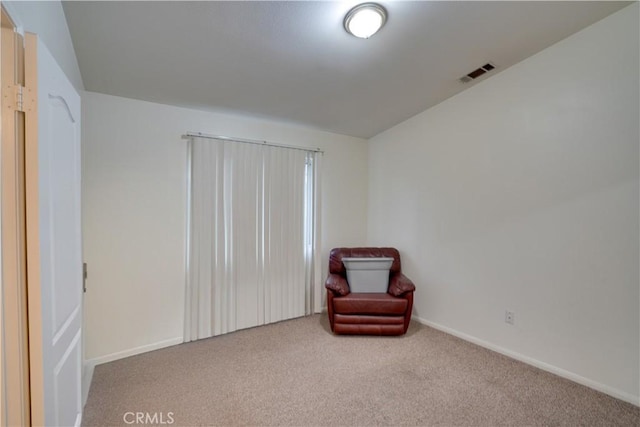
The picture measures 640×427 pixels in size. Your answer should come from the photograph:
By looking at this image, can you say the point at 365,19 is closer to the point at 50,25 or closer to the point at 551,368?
the point at 50,25

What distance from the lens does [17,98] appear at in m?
0.94

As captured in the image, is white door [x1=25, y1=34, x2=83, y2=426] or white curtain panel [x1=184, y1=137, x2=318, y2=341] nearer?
white door [x1=25, y1=34, x2=83, y2=426]

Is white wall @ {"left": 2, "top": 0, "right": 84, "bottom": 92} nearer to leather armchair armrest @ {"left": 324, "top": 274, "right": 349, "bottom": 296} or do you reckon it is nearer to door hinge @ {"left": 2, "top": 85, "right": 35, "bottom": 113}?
door hinge @ {"left": 2, "top": 85, "right": 35, "bottom": 113}

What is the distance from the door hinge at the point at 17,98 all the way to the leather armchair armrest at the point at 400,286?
9.85 feet

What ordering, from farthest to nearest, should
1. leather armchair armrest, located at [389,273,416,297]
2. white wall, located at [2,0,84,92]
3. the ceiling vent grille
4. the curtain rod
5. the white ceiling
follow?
leather armchair armrest, located at [389,273,416,297], the curtain rod, the ceiling vent grille, the white ceiling, white wall, located at [2,0,84,92]

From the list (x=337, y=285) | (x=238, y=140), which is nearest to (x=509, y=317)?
(x=337, y=285)

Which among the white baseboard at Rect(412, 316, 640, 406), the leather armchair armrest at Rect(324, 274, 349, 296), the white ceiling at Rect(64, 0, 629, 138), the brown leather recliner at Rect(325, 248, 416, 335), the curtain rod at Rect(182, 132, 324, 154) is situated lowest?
the white baseboard at Rect(412, 316, 640, 406)

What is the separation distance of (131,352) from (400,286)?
270 centimetres

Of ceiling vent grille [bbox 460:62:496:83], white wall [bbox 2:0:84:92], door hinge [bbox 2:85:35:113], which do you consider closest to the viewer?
door hinge [bbox 2:85:35:113]

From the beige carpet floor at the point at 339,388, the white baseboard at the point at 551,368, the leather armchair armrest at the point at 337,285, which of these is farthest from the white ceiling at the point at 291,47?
the white baseboard at the point at 551,368

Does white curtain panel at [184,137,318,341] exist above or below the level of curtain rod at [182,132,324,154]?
below

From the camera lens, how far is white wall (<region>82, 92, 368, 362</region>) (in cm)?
246

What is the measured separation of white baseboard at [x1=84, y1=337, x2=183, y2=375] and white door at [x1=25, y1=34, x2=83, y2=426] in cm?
112

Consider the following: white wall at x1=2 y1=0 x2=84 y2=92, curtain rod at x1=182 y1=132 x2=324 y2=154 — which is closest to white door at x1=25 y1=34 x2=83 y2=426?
white wall at x1=2 y1=0 x2=84 y2=92
